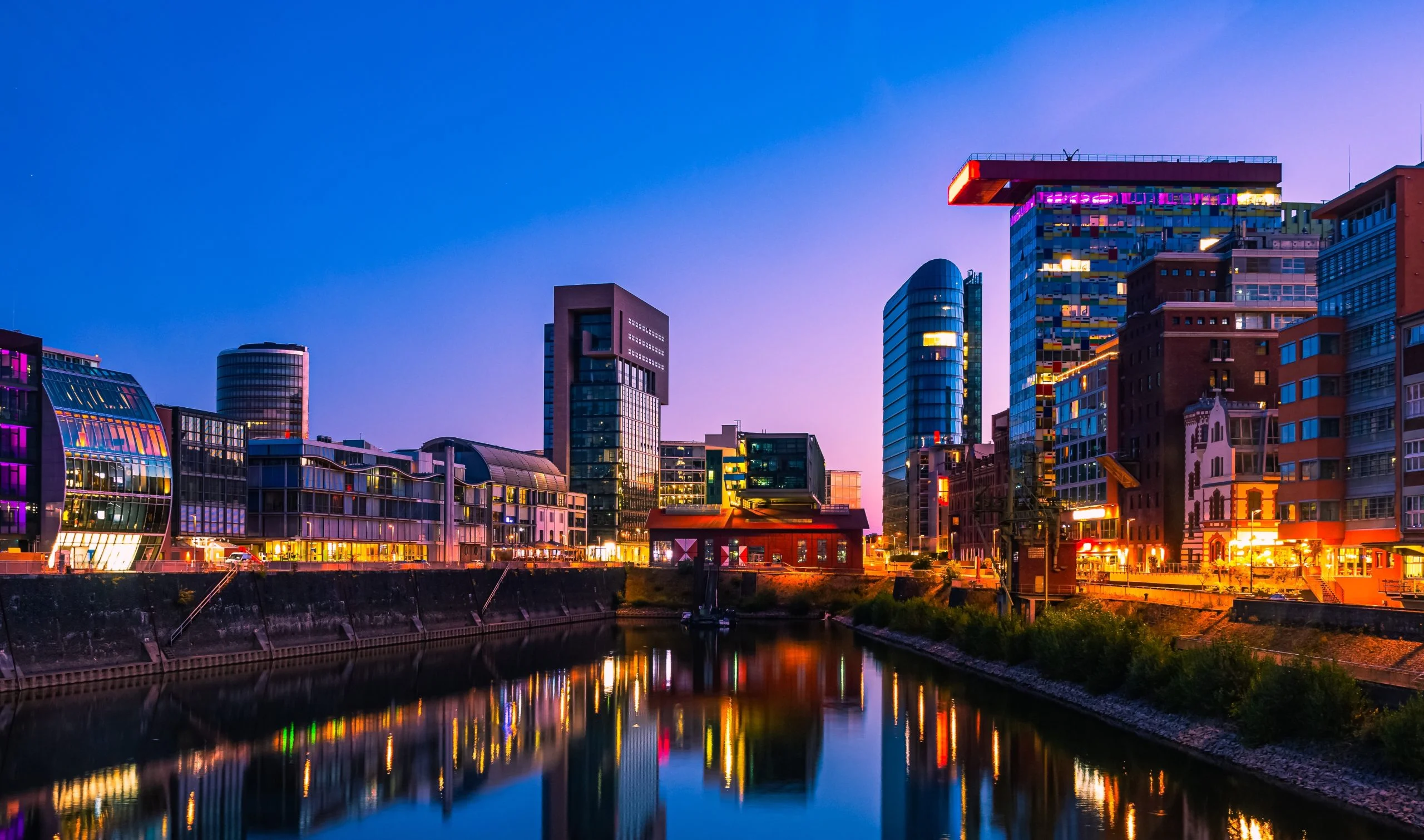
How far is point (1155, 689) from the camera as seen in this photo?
62656 mm

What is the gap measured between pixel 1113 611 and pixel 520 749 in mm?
40257

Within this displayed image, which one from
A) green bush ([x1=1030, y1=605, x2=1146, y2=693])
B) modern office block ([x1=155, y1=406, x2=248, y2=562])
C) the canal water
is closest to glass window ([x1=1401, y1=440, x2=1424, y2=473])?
green bush ([x1=1030, y1=605, x2=1146, y2=693])

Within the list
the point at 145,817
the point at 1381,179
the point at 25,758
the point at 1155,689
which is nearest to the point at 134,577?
the point at 25,758

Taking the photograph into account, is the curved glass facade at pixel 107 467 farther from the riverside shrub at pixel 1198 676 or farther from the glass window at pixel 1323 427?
the glass window at pixel 1323 427

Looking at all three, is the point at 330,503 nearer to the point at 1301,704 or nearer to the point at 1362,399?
the point at 1362,399

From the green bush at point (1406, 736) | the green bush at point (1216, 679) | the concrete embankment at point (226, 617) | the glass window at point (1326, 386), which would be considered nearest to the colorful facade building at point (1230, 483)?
the glass window at point (1326, 386)

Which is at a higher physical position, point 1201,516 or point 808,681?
point 1201,516

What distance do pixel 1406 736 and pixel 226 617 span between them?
73494mm

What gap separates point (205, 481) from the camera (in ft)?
427

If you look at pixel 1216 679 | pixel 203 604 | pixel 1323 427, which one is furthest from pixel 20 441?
pixel 1323 427

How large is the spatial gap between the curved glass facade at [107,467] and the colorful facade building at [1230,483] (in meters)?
89.1

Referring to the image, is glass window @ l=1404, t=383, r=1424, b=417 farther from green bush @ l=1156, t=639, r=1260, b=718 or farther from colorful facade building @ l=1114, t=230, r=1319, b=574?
colorful facade building @ l=1114, t=230, r=1319, b=574

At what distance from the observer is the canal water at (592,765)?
46531 millimetres

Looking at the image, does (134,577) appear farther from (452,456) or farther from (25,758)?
(452,456)
